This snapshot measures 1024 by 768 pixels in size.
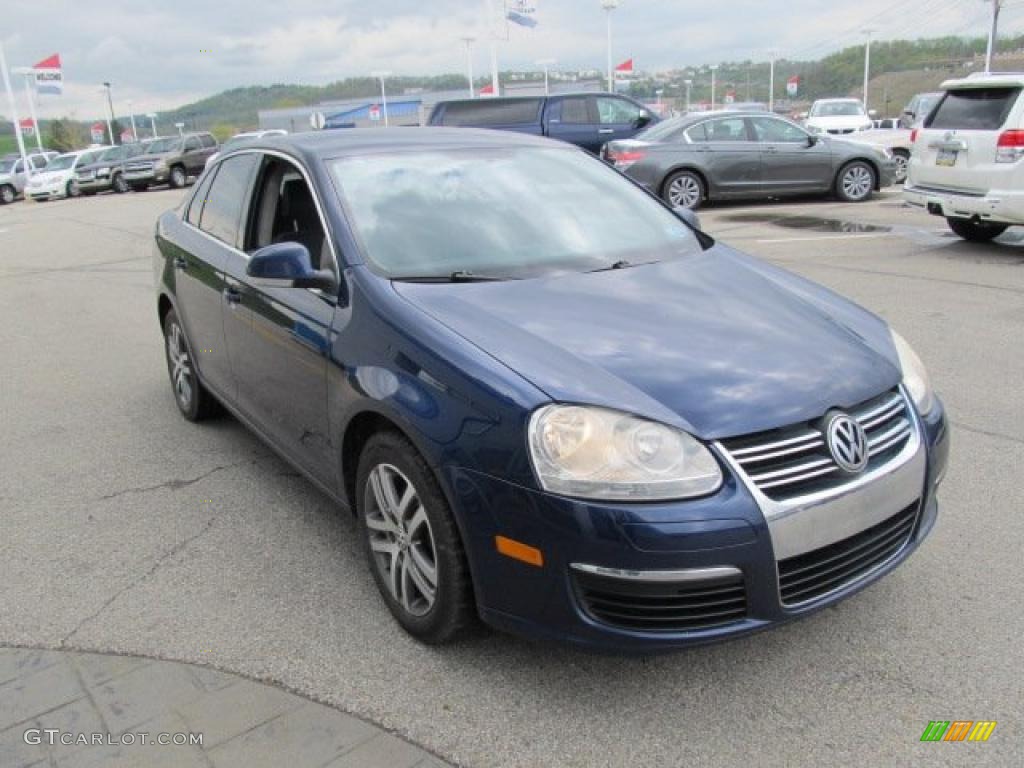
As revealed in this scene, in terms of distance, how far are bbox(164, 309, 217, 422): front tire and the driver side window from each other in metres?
1.22

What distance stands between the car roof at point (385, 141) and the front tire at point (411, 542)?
4.96 feet

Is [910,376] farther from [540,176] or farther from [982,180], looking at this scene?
[982,180]

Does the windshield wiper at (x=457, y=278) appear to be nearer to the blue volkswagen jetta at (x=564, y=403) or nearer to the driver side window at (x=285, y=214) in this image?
the blue volkswagen jetta at (x=564, y=403)

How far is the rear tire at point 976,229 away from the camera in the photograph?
10344mm

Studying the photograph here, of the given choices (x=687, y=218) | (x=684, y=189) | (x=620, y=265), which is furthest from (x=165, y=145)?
(x=620, y=265)

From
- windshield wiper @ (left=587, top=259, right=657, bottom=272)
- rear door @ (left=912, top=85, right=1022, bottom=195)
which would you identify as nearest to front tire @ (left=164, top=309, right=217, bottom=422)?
windshield wiper @ (left=587, top=259, right=657, bottom=272)

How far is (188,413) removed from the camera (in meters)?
5.32

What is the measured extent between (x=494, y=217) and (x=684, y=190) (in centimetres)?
1133

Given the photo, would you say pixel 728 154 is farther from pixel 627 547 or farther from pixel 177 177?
pixel 177 177

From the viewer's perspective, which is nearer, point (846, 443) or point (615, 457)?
point (615, 457)

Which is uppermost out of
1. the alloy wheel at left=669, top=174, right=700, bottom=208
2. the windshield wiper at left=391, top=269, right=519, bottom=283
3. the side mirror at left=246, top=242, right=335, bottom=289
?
the side mirror at left=246, top=242, right=335, bottom=289

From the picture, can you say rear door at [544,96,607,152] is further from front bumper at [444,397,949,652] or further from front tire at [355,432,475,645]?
front bumper at [444,397,949,652]

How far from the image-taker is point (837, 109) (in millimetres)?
23688

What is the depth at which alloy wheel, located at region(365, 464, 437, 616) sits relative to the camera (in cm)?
284
